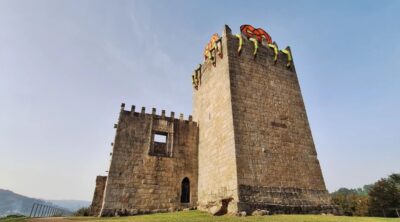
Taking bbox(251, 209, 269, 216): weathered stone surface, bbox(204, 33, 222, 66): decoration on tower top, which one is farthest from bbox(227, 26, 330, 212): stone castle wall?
bbox(204, 33, 222, 66): decoration on tower top

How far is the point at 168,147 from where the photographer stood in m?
17.5

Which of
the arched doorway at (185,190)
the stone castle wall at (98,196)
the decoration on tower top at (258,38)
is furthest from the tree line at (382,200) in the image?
the stone castle wall at (98,196)

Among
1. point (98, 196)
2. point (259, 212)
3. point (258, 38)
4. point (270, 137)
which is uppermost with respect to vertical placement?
point (258, 38)

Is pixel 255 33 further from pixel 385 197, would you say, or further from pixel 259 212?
pixel 385 197

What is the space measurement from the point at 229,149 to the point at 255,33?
1000cm

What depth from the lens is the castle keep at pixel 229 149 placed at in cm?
1262

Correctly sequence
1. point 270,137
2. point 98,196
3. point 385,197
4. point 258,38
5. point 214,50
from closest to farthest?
point 270,137
point 98,196
point 214,50
point 258,38
point 385,197

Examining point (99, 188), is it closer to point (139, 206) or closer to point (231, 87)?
point (139, 206)

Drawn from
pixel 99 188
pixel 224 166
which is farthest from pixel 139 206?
pixel 224 166

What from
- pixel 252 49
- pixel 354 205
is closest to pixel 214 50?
pixel 252 49

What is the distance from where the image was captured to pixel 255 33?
18594 mm

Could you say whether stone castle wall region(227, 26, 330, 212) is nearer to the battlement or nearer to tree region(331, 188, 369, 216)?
the battlement

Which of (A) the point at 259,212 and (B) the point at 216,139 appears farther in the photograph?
(B) the point at 216,139

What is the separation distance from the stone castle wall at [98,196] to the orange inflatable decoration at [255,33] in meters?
13.9
